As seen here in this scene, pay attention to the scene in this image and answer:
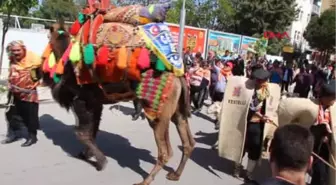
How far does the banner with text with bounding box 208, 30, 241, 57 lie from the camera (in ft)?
67.2

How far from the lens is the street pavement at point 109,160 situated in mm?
5199

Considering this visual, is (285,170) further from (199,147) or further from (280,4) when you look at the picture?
(280,4)

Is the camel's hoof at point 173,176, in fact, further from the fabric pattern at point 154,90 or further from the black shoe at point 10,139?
the black shoe at point 10,139

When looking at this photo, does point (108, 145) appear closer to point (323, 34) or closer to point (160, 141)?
point (160, 141)

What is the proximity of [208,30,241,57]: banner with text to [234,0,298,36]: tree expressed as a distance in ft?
54.5

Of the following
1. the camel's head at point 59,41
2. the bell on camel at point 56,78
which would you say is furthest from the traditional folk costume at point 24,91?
the bell on camel at point 56,78

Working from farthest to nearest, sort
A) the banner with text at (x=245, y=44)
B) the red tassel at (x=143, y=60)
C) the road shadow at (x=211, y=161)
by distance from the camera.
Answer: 1. the banner with text at (x=245, y=44)
2. the road shadow at (x=211, y=161)
3. the red tassel at (x=143, y=60)

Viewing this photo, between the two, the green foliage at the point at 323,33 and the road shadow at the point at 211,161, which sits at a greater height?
the green foliage at the point at 323,33

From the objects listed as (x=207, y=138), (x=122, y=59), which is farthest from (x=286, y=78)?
(x=122, y=59)

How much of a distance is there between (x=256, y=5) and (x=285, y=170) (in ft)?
127

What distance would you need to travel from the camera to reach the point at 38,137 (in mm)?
6680

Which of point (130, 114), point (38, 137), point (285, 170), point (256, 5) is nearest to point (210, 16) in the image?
point (256, 5)

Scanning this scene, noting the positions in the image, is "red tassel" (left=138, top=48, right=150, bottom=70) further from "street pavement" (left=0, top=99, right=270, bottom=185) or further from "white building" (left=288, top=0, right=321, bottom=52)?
"white building" (left=288, top=0, right=321, bottom=52)

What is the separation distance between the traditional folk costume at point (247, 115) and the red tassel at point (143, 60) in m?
1.27
